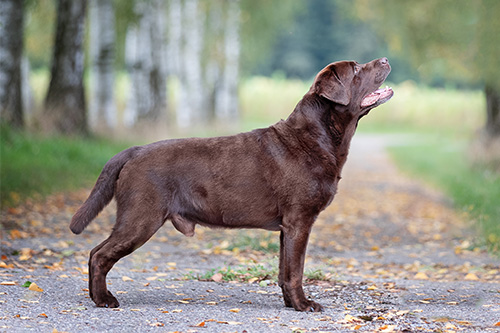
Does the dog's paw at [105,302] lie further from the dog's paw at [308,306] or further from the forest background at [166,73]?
the forest background at [166,73]

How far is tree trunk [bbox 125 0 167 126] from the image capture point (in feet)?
64.2

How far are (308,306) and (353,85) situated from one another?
5.53 ft

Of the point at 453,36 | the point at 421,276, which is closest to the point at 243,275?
the point at 421,276

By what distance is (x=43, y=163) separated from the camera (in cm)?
1264

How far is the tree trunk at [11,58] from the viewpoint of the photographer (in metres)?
13.4

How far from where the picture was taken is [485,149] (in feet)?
57.8

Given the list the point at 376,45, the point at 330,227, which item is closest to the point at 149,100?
the point at 330,227

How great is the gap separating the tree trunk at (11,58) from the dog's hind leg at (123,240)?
877cm

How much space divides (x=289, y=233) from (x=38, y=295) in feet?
6.51

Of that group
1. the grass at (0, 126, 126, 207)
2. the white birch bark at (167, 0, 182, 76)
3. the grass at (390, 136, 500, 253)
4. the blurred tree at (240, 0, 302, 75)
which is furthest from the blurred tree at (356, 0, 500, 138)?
the grass at (0, 126, 126, 207)

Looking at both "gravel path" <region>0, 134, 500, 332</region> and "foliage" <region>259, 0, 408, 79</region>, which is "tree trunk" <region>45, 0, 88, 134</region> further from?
"foliage" <region>259, 0, 408, 79</region>

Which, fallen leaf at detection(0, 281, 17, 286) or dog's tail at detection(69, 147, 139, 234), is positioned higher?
dog's tail at detection(69, 147, 139, 234)

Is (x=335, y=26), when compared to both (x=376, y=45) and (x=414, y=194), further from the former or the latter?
(x=414, y=194)

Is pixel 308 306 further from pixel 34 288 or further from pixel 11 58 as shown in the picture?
pixel 11 58
